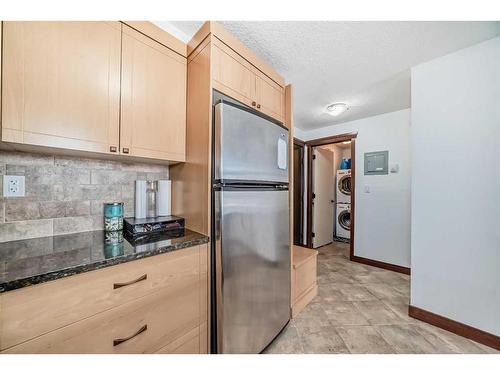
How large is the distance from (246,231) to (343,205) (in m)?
4.05

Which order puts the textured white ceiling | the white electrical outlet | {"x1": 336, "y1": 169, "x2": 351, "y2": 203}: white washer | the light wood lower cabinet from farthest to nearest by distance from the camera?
{"x1": 336, "y1": 169, "x2": 351, "y2": 203}: white washer < the light wood lower cabinet < the textured white ceiling < the white electrical outlet

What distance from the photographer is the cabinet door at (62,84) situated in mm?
818

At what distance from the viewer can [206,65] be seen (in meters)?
1.20

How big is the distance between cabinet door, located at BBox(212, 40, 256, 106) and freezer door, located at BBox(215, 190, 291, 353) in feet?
2.27

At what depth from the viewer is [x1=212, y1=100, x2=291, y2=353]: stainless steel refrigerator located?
111 centimetres

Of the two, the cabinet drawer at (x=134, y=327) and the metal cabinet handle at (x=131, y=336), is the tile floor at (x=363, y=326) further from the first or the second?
the metal cabinet handle at (x=131, y=336)

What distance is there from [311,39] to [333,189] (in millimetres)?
3641

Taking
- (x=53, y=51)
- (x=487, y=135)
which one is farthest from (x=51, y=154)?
(x=487, y=135)

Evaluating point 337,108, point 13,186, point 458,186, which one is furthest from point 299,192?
point 13,186

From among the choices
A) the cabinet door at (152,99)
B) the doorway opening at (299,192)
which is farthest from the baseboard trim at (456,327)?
the cabinet door at (152,99)

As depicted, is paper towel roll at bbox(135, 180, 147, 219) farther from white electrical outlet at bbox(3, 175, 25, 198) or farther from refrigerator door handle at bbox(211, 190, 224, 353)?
refrigerator door handle at bbox(211, 190, 224, 353)

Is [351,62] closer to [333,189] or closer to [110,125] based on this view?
[110,125]

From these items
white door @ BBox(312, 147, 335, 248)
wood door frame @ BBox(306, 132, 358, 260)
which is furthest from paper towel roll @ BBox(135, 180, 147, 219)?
white door @ BBox(312, 147, 335, 248)

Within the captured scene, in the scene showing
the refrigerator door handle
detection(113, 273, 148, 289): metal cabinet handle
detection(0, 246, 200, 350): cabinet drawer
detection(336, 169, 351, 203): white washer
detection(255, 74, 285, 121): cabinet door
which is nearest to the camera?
detection(0, 246, 200, 350): cabinet drawer
